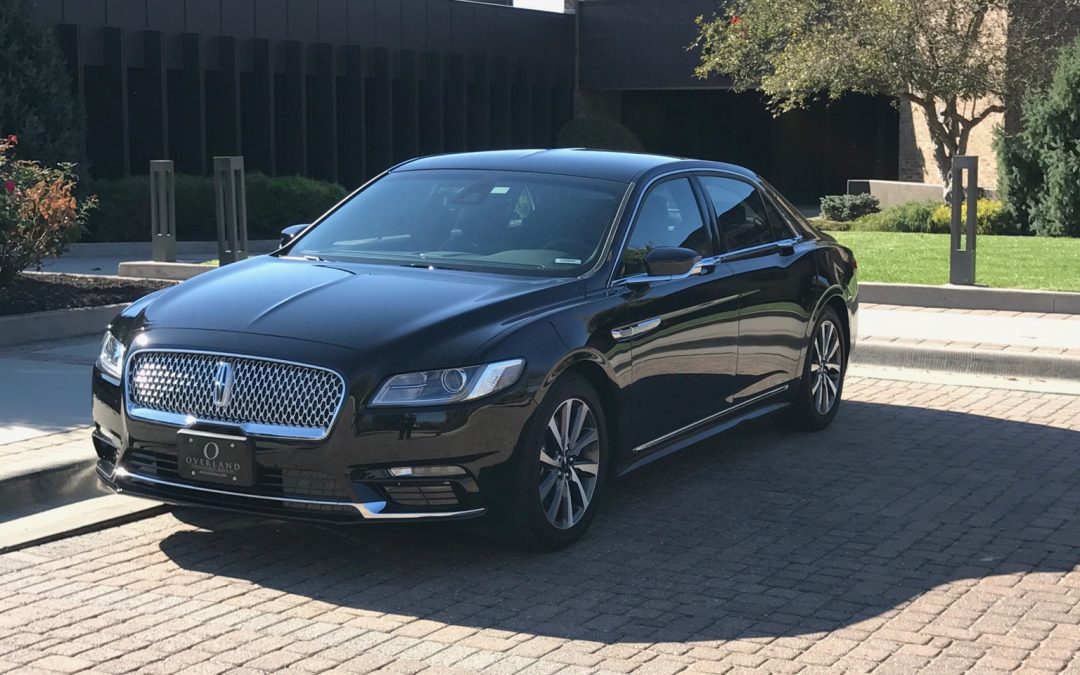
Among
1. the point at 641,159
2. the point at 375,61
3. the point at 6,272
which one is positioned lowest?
the point at 6,272

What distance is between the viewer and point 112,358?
684 cm

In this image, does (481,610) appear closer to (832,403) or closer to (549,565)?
(549,565)

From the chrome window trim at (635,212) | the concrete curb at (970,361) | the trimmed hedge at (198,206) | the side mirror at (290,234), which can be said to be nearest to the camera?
the chrome window trim at (635,212)

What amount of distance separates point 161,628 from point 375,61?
2967cm

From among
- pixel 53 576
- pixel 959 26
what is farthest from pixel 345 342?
pixel 959 26

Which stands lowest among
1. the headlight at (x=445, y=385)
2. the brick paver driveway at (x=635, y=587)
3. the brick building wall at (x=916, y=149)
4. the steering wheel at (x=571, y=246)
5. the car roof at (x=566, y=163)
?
the brick paver driveway at (x=635, y=587)

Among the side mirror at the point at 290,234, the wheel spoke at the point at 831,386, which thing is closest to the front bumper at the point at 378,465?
the side mirror at the point at 290,234

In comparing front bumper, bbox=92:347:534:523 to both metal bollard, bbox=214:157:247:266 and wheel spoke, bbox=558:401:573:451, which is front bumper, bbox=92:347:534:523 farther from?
metal bollard, bbox=214:157:247:266

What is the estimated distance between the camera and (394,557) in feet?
21.6

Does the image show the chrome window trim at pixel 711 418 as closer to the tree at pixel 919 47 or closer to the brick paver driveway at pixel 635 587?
the brick paver driveway at pixel 635 587

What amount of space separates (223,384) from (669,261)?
2238 millimetres

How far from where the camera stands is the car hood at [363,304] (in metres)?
6.28

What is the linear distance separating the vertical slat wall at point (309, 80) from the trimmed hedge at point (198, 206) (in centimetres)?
209

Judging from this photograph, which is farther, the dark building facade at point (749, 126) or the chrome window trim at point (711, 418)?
the dark building facade at point (749, 126)
